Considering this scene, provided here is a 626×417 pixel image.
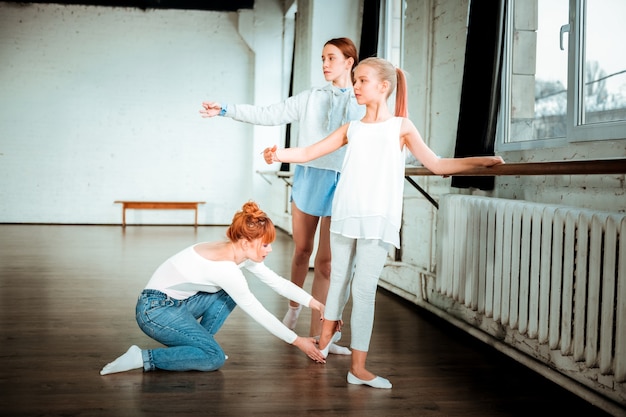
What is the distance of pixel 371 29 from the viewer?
5117mm

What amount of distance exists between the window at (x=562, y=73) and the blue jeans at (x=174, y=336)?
1.77 metres

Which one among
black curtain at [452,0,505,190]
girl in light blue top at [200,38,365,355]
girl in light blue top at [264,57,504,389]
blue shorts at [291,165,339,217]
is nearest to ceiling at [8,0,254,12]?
black curtain at [452,0,505,190]

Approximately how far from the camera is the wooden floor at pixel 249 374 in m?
2.19

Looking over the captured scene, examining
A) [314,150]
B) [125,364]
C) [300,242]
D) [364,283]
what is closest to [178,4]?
[300,242]

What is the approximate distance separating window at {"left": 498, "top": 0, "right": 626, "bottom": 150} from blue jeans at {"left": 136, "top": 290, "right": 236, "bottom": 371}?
1771 millimetres

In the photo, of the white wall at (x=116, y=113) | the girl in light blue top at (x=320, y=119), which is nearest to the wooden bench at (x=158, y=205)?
the white wall at (x=116, y=113)

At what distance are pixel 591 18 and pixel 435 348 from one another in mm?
1660

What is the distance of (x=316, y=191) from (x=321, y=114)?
0.36 metres

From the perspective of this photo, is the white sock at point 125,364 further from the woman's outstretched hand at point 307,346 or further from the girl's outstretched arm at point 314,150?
the girl's outstretched arm at point 314,150

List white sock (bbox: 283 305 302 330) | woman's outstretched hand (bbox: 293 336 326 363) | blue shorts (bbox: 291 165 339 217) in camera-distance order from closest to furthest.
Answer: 1. woman's outstretched hand (bbox: 293 336 326 363)
2. blue shorts (bbox: 291 165 339 217)
3. white sock (bbox: 283 305 302 330)

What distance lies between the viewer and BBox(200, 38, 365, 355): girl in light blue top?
284 cm

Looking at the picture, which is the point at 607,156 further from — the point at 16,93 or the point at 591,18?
the point at 16,93

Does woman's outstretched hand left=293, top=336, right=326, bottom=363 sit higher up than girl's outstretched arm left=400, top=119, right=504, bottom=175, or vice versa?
girl's outstretched arm left=400, top=119, right=504, bottom=175

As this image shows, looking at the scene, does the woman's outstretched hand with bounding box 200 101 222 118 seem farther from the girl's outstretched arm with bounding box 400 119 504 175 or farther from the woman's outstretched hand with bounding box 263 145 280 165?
the girl's outstretched arm with bounding box 400 119 504 175
